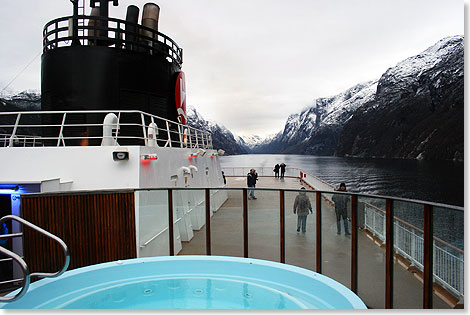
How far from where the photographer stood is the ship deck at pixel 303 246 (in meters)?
4.07

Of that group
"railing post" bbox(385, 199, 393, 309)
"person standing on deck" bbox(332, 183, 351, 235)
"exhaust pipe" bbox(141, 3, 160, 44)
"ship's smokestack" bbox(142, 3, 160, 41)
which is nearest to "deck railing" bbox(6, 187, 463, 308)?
"railing post" bbox(385, 199, 393, 309)

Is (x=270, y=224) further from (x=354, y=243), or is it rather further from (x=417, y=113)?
(x=417, y=113)

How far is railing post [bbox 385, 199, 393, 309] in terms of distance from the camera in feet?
13.3

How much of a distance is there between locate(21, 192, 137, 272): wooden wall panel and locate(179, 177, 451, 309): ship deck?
1.27m

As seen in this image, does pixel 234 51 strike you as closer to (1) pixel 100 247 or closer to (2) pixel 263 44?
(2) pixel 263 44

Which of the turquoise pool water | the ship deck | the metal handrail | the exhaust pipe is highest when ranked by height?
the exhaust pipe

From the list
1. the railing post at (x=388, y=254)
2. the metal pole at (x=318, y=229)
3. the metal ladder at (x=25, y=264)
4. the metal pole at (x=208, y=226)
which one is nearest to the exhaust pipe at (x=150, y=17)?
the metal pole at (x=208, y=226)

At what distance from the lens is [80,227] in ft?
15.7

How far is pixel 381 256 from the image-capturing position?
4.25 metres

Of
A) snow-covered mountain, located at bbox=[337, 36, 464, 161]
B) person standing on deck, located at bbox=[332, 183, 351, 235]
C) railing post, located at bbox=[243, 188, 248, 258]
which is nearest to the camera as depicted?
person standing on deck, located at bbox=[332, 183, 351, 235]

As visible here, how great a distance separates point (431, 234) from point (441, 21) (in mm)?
6577

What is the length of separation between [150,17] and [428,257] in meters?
8.97

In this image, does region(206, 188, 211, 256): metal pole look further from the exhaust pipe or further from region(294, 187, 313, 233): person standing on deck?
the exhaust pipe

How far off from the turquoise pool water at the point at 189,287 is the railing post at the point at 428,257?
86 cm
